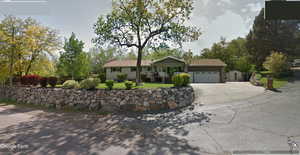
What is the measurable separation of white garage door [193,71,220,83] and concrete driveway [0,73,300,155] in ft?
49.1

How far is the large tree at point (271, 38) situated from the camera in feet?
80.2

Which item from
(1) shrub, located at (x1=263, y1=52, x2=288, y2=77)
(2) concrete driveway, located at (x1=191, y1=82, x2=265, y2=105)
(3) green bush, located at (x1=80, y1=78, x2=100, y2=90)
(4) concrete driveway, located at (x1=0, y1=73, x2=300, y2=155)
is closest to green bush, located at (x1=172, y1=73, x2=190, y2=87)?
(2) concrete driveway, located at (x1=191, y1=82, x2=265, y2=105)

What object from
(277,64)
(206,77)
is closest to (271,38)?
(277,64)

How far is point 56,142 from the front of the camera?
3.89 metres

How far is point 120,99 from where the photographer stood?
25.1 feet

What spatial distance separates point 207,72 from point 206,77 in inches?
33.4

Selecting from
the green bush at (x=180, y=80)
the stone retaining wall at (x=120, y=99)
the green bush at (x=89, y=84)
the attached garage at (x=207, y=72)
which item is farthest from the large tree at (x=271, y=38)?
the green bush at (x=89, y=84)

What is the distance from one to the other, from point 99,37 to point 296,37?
34.1 metres

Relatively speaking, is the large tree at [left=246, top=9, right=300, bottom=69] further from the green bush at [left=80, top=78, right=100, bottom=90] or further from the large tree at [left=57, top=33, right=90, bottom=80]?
the large tree at [left=57, top=33, right=90, bottom=80]

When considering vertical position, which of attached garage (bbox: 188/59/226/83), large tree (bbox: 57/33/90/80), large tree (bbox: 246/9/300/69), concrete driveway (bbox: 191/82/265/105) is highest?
large tree (bbox: 246/9/300/69)

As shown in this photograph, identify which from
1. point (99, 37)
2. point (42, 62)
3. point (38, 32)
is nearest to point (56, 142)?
point (99, 37)

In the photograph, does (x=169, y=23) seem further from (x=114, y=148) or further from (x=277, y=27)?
(x=277, y=27)

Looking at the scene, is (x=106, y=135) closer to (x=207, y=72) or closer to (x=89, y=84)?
(x=89, y=84)

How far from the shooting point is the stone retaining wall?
762 cm
